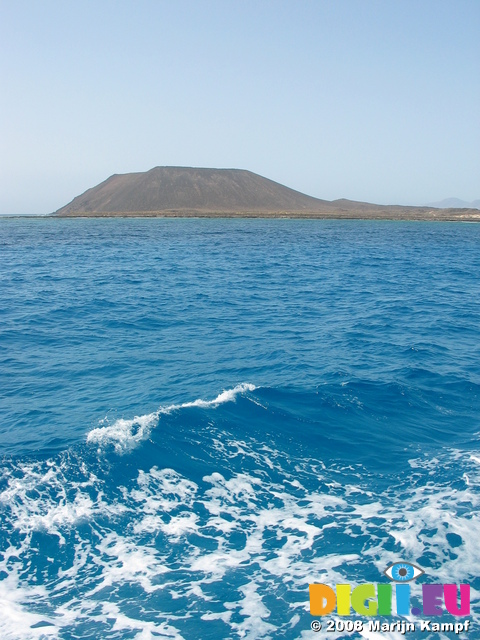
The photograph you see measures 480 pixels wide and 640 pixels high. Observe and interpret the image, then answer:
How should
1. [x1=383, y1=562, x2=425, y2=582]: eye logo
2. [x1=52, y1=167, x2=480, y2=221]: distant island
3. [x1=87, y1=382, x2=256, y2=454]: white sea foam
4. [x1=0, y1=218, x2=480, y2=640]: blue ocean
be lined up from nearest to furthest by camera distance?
[x1=0, y1=218, x2=480, y2=640]: blue ocean, [x1=383, y1=562, x2=425, y2=582]: eye logo, [x1=87, y1=382, x2=256, y2=454]: white sea foam, [x1=52, y1=167, x2=480, y2=221]: distant island

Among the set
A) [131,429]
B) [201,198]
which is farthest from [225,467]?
[201,198]

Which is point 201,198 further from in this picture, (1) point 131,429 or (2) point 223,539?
(2) point 223,539

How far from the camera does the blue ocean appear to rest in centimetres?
636

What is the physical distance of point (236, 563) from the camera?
6926 mm

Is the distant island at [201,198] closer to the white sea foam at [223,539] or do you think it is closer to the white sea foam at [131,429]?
the white sea foam at [131,429]

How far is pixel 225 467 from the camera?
9367mm

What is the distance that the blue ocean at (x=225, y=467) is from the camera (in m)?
6.36

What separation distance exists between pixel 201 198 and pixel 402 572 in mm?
173395

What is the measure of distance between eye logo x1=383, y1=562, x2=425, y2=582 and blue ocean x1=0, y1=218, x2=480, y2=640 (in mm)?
104

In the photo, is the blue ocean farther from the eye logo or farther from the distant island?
the distant island

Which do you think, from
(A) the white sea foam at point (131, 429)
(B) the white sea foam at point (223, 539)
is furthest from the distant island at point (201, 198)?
(B) the white sea foam at point (223, 539)

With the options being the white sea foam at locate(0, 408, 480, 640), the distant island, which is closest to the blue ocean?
the white sea foam at locate(0, 408, 480, 640)

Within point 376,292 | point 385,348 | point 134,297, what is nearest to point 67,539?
point 385,348

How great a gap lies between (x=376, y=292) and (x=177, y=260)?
2090cm
